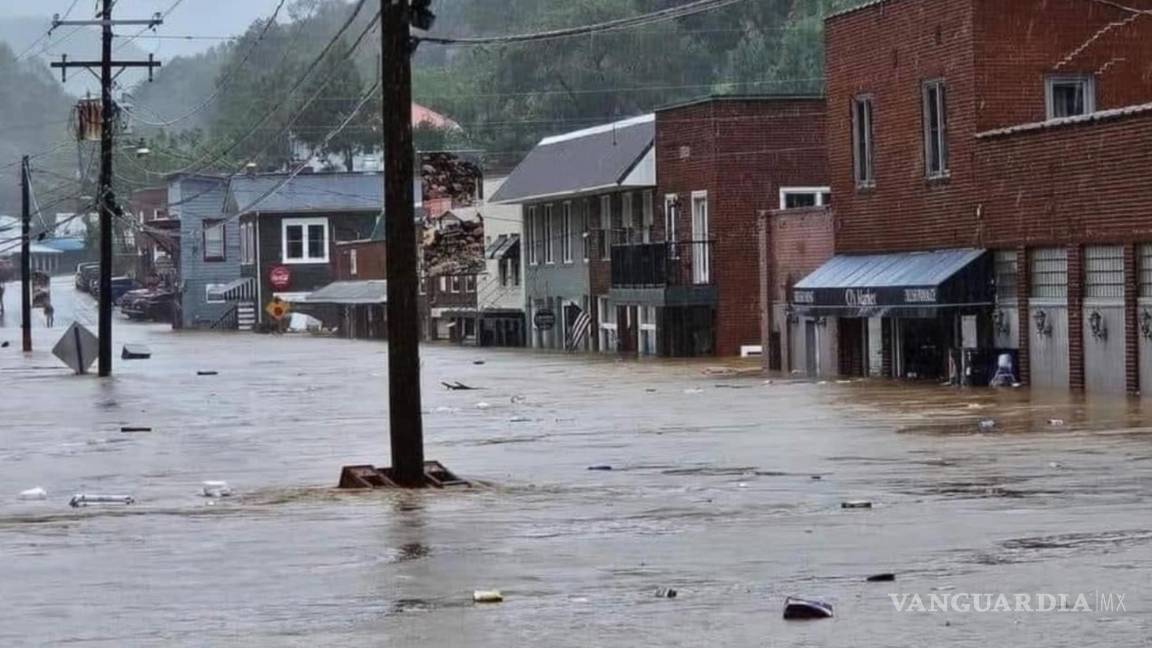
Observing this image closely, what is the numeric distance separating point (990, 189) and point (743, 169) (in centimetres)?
2162

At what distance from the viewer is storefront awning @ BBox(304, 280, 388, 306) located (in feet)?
345

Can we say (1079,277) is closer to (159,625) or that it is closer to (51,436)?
(51,436)

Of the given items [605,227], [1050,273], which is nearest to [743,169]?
[605,227]

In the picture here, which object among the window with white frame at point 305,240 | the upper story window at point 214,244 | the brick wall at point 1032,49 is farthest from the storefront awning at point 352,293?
the brick wall at point 1032,49

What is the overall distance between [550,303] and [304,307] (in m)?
41.6

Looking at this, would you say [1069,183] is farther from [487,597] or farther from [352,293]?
[352,293]

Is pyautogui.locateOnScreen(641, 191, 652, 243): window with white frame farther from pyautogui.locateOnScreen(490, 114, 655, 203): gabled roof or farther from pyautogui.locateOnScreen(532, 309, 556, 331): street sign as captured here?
pyautogui.locateOnScreen(532, 309, 556, 331): street sign

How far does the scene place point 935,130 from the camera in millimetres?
44500

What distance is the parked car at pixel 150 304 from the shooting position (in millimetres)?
143125

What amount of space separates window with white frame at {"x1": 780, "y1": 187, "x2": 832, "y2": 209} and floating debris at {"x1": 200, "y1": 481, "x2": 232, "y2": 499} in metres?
41.0

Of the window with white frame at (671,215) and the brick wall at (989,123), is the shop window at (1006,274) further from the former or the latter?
the window with white frame at (671,215)

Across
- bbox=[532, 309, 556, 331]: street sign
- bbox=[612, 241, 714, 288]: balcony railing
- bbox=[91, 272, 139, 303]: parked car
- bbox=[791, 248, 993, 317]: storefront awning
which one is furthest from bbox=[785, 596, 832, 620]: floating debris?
bbox=[91, 272, 139, 303]: parked car

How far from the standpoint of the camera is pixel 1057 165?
3900 cm

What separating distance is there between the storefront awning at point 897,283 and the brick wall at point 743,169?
12965 millimetres
